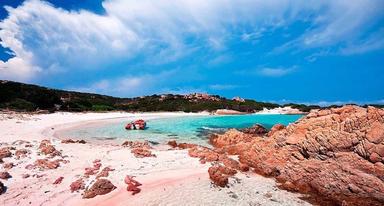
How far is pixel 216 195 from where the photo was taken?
11.9 meters

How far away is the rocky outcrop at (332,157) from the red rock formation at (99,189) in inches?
281

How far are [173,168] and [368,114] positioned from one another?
9254 mm

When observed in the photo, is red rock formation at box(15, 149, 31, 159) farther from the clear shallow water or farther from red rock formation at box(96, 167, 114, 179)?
the clear shallow water

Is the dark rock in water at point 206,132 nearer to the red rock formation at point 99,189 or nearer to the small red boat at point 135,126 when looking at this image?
the small red boat at point 135,126

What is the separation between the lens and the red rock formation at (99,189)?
12204mm

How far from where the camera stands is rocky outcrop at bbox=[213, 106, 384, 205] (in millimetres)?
11102

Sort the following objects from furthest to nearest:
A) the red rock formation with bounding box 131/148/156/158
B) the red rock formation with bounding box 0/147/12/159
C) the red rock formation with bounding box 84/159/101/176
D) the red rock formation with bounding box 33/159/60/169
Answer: the red rock formation with bounding box 131/148/156/158 < the red rock formation with bounding box 0/147/12/159 < the red rock formation with bounding box 33/159/60/169 < the red rock formation with bounding box 84/159/101/176

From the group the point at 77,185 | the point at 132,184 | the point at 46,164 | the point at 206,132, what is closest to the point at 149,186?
the point at 132,184

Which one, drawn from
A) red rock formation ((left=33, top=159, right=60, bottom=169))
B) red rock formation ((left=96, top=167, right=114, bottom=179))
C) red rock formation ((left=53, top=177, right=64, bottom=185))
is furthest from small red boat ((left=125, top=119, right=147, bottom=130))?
red rock formation ((left=53, top=177, right=64, bottom=185))

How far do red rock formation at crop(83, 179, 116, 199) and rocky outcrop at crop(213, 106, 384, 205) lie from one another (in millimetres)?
7136

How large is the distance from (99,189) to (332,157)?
9375 millimetres

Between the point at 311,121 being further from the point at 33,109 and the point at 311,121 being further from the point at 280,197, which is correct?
the point at 33,109

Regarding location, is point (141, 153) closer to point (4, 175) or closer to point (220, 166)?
point (220, 166)

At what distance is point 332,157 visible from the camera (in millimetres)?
12648
